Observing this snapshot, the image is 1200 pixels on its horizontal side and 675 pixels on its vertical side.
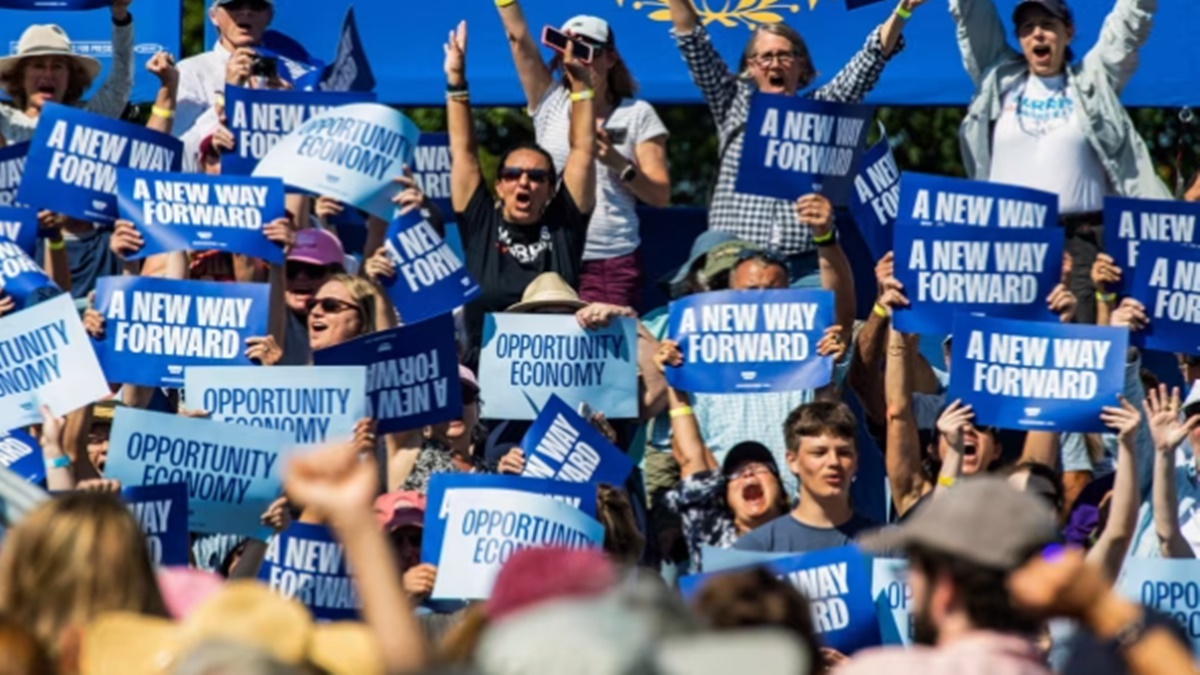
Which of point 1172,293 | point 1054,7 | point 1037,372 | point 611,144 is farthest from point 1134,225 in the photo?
point 611,144

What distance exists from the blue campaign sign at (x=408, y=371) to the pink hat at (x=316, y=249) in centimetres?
85

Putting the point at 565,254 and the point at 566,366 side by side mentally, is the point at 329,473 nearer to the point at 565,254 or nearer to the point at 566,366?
the point at 566,366

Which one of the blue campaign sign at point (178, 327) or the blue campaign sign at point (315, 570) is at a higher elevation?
the blue campaign sign at point (178, 327)

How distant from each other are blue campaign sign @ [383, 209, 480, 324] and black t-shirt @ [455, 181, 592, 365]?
47cm

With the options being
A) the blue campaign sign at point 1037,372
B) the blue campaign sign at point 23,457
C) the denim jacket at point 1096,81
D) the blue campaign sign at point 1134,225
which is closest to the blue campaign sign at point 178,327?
the blue campaign sign at point 23,457

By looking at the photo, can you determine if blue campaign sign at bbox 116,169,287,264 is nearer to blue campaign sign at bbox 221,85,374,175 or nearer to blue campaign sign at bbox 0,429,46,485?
blue campaign sign at bbox 221,85,374,175

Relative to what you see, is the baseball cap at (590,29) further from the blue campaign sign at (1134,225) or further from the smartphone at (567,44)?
the blue campaign sign at (1134,225)

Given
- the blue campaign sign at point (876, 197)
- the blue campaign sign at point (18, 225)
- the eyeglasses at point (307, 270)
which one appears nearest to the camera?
the blue campaign sign at point (18, 225)

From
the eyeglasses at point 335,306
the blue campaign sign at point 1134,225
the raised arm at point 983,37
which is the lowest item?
the eyeglasses at point 335,306

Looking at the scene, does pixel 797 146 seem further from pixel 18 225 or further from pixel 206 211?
pixel 18 225

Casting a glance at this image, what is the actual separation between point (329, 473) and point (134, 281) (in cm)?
501

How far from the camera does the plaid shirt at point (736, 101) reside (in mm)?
11555

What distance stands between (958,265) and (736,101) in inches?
77.1

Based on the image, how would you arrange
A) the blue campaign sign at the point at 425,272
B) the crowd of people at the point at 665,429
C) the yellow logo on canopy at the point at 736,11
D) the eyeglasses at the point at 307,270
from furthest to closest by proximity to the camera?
1. the yellow logo on canopy at the point at 736,11
2. the eyeglasses at the point at 307,270
3. the blue campaign sign at the point at 425,272
4. the crowd of people at the point at 665,429
